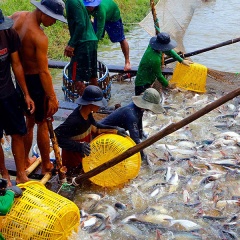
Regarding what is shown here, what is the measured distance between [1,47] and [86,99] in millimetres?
1284

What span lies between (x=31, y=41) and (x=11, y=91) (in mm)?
598

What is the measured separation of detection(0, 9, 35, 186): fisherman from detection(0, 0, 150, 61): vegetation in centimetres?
734

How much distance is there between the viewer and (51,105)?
4.64 meters

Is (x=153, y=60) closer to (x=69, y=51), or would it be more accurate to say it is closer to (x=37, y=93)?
(x=69, y=51)

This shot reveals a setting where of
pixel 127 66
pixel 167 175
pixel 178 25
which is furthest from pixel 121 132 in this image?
pixel 178 25

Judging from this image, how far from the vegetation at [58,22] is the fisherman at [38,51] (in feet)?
23.3

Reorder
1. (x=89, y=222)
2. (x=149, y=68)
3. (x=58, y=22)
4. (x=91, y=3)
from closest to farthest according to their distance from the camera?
(x=89, y=222) < (x=91, y=3) < (x=149, y=68) < (x=58, y=22)

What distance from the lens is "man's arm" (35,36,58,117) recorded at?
4.32 meters

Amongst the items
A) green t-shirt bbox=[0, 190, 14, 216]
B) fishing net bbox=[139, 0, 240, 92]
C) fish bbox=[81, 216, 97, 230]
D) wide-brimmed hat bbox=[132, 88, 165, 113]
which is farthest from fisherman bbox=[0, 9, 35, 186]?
fishing net bbox=[139, 0, 240, 92]

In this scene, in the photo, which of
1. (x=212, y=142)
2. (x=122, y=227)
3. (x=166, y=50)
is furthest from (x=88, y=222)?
(x=166, y=50)

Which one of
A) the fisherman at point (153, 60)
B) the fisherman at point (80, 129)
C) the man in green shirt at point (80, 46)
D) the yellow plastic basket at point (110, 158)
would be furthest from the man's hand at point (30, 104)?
the fisherman at point (153, 60)

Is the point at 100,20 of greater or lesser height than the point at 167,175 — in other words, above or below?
above

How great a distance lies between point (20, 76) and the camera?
432 centimetres

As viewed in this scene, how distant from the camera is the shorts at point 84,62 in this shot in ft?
22.2
